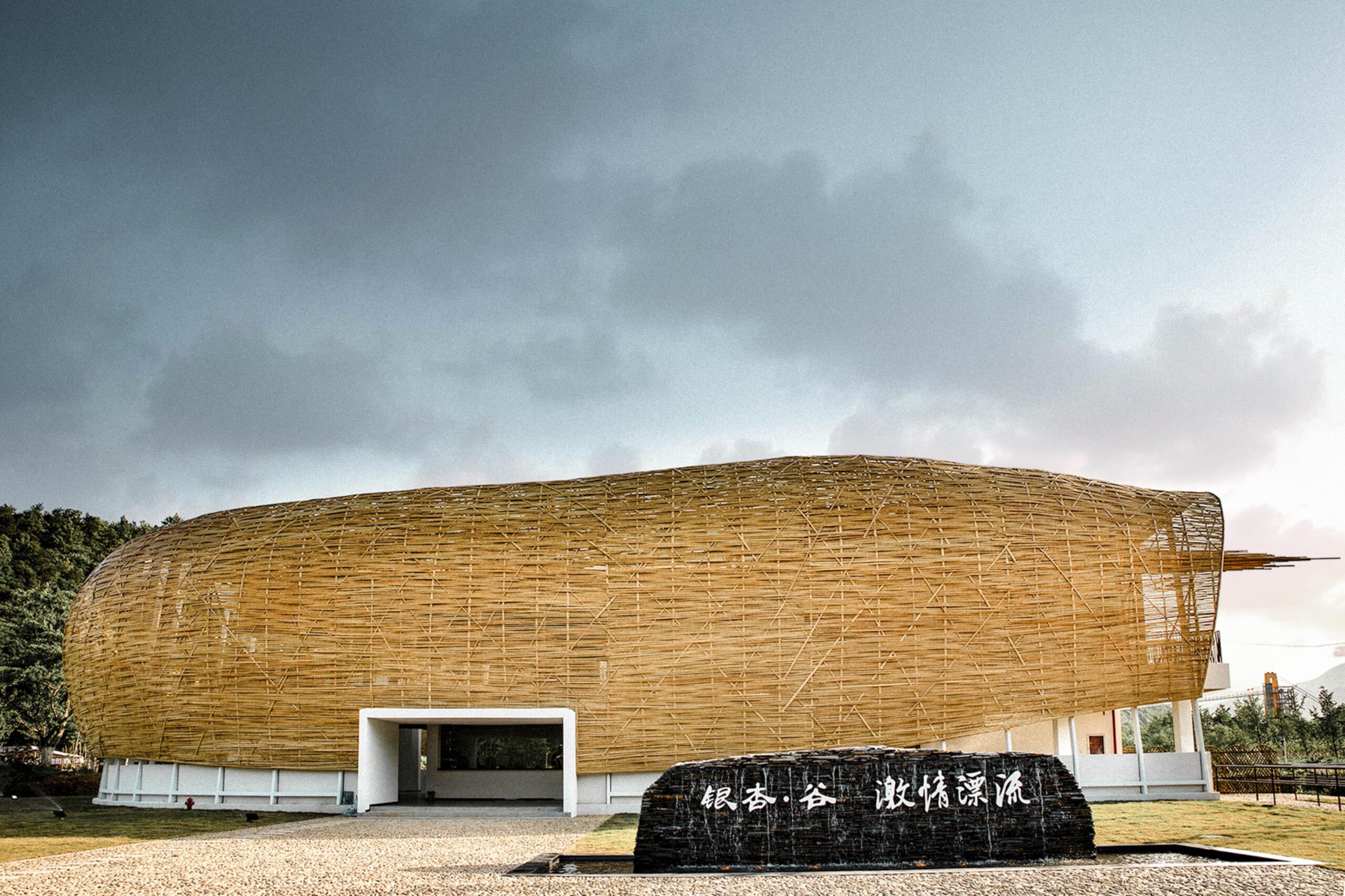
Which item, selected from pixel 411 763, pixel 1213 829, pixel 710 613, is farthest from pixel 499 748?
pixel 1213 829

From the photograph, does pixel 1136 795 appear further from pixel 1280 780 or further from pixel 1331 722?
pixel 1331 722

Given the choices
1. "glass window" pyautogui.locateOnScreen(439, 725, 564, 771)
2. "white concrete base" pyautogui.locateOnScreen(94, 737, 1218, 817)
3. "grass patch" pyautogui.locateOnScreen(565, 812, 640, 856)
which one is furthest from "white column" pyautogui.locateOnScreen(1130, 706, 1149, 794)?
"glass window" pyautogui.locateOnScreen(439, 725, 564, 771)

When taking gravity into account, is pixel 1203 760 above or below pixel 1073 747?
below

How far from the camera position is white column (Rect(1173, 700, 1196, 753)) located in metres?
19.2

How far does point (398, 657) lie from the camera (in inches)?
742

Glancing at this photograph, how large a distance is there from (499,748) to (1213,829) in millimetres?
15293

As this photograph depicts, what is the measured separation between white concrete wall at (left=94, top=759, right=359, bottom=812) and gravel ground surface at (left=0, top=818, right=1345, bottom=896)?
526 centimetres

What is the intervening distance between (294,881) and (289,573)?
1124 centimetres

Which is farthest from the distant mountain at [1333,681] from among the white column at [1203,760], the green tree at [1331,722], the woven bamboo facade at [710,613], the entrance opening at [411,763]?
the entrance opening at [411,763]

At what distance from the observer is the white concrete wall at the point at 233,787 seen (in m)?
19.2

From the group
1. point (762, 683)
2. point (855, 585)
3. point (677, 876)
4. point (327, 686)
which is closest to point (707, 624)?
point (762, 683)

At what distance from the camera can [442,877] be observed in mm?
9570

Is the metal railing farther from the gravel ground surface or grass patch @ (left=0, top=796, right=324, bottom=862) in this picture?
grass patch @ (left=0, top=796, right=324, bottom=862)

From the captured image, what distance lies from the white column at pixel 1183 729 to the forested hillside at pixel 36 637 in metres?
25.5
